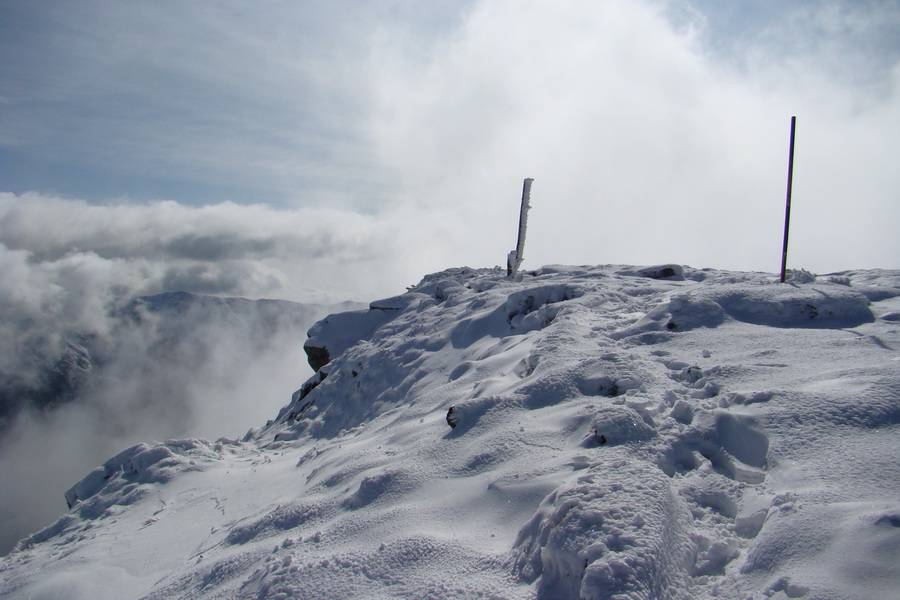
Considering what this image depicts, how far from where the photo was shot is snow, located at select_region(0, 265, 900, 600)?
115 inches

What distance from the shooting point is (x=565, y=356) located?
646 centimetres

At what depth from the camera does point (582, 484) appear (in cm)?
345

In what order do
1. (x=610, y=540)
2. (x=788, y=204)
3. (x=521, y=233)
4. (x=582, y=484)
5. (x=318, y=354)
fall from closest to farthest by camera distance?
(x=610, y=540)
(x=582, y=484)
(x=788, y=204)
(x=521, y=233)
(x=318, y=354)

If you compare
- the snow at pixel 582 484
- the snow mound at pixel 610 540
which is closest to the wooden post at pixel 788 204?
the snow at pixel 582 484

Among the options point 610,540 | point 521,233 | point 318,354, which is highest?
point 521,233

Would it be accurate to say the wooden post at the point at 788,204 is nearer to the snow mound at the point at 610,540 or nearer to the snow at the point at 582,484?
the snow at the point at 582,484

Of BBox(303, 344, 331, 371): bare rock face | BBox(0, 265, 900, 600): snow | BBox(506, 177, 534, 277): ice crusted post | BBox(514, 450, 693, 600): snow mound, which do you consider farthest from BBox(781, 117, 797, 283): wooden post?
BBox(303, 344, 331, 371): bare rock face

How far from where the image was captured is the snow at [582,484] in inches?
115

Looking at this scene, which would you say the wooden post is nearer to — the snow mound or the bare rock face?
the snow mound

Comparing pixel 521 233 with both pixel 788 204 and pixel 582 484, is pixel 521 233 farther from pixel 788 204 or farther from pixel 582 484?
pixel 582 484

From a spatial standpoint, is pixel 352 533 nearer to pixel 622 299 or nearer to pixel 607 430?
pixel 607 430

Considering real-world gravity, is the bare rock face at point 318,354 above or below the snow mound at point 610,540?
below

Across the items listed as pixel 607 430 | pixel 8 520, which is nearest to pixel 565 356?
pixel 607 430

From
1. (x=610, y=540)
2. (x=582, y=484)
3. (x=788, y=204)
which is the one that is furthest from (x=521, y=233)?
(x=610, y=540)
